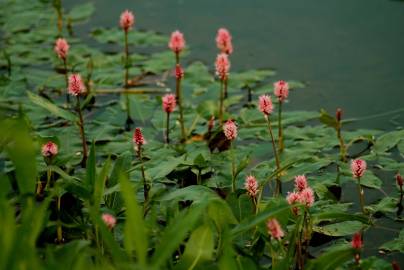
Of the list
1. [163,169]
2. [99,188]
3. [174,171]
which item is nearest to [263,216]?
[99,188]

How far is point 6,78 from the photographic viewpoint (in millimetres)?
2553

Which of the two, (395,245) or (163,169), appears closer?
(395,245)

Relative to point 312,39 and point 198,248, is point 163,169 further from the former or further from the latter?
point 312,39

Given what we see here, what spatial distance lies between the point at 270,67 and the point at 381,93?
0.44 m

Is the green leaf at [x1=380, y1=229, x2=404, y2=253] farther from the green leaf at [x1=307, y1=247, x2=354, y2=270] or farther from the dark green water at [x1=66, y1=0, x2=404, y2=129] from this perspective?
the dark green water at [x1=66, y1=0, x2=404, y2=129]

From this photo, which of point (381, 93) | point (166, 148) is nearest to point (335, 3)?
point (381, 93)

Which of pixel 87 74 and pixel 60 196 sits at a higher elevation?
pixel 87 74

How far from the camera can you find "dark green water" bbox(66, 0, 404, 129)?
2.39 meters

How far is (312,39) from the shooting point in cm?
279

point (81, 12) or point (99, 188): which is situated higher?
point (81, 12)

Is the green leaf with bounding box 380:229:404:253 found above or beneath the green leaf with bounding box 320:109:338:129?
beneath

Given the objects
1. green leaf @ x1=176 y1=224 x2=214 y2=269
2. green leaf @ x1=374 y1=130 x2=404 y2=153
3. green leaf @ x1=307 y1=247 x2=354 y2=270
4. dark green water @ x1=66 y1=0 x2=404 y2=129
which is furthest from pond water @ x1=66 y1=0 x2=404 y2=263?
green leaf @ x1=176 y1=224 x2=214 y2=269

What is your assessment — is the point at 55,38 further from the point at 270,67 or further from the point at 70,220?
the point at 70,220

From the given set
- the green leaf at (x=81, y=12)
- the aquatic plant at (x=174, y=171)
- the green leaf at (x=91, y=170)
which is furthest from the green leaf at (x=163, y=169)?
the green leaf at (x=81, y=12)
